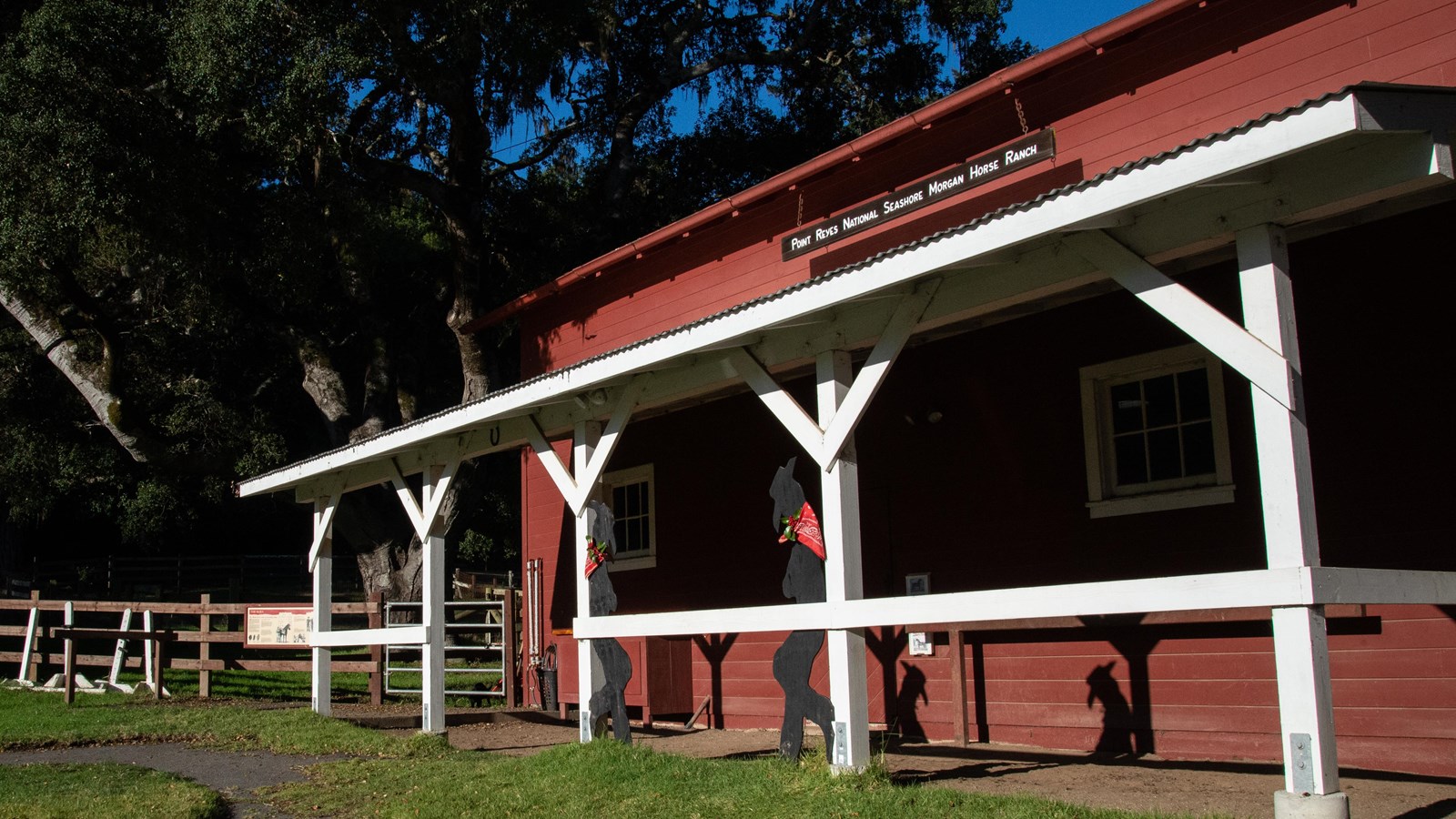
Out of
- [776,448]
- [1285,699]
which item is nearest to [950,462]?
[776,448]

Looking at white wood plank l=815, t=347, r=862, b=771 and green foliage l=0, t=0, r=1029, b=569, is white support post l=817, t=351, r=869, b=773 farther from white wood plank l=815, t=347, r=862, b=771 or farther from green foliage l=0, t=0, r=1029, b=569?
green foliage l=0, t=0, r=1029, b=569

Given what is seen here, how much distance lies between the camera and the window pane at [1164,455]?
8.20m

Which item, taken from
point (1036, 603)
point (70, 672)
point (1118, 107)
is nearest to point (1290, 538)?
point (1036, 603)

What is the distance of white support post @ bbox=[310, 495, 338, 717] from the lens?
12727mm

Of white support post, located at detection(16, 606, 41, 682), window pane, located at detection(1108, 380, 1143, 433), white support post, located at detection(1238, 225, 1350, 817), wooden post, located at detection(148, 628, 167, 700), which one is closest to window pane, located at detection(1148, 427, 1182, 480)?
window pane, located at detection(1108, 380, 1143, 433)

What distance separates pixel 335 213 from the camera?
57.7ft

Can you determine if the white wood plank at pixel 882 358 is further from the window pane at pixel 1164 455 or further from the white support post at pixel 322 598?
the white support post at pixel 322 598

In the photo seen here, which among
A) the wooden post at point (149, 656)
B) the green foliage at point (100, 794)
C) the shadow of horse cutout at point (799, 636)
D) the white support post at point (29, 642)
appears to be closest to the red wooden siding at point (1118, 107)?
the shadow of horse cutout at point (799, 636)

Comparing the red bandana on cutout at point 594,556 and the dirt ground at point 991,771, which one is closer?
the dirt ground at point 991,771

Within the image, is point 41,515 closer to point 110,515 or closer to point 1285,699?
point 110,515

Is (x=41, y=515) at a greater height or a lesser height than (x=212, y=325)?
lesser

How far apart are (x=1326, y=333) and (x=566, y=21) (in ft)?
42.7

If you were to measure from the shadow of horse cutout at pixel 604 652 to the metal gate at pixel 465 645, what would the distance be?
4499 mm

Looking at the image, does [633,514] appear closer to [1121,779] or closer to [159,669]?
[159,669]
